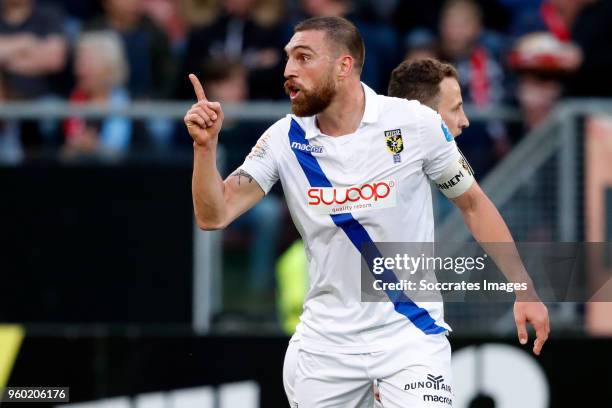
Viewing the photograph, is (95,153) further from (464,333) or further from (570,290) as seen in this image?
(570,290)

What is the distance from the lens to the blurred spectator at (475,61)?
1006cm

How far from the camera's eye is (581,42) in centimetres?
1110

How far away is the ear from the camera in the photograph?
6515 millimetres

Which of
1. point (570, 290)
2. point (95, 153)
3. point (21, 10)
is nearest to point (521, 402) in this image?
point (570, 290)

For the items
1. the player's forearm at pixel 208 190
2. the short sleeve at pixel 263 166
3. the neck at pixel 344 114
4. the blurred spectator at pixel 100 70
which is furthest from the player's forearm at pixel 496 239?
the blurred spectator at pixel 100 70

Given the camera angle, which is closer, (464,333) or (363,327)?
(363,327)

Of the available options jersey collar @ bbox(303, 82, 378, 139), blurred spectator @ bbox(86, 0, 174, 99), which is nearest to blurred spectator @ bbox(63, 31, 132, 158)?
blurred spectator @ bbox(86, 0, 174, 99)

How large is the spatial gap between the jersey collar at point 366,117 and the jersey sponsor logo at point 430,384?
4.17 feet

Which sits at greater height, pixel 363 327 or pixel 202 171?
pixel 202 171

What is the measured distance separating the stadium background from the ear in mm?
3169

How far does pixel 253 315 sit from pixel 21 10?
13.1ft

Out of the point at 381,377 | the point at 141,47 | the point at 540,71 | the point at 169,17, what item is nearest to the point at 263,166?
the point at 381,377

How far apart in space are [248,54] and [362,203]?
5.49 metres

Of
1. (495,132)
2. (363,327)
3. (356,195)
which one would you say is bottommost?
(363,327)
